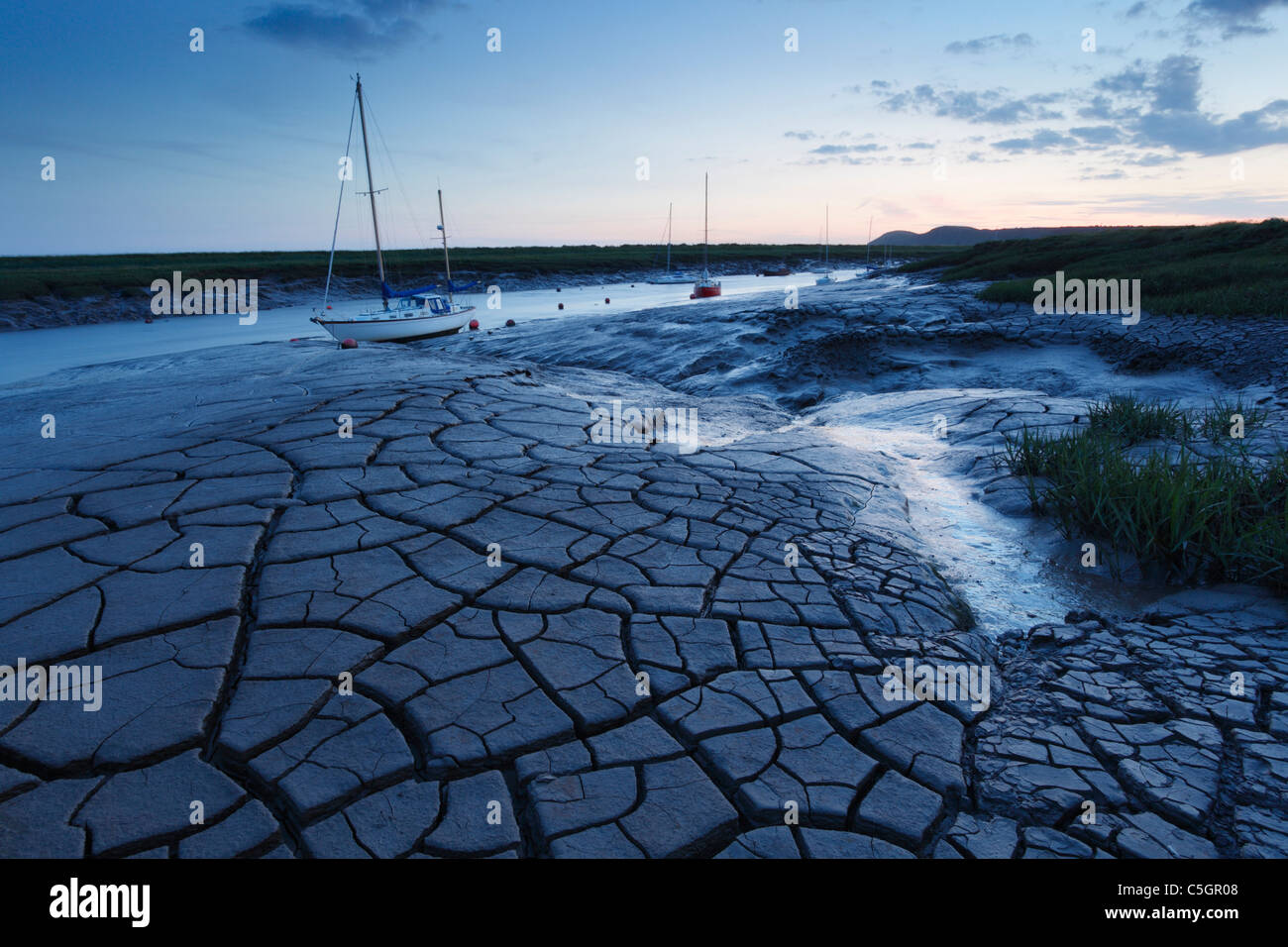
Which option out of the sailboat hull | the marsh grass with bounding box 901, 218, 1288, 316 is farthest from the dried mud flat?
the sailboat hull

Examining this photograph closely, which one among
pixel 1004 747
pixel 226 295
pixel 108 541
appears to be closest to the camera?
pixel 1004 747

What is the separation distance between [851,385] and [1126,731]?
24.9ft

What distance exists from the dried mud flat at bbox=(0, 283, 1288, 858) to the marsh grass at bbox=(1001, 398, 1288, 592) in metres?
0.22

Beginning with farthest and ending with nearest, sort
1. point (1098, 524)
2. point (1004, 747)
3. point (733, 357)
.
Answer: point (733, 357) < point (1098, 524) < point (1004, 747)

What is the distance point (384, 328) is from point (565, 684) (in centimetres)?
1635

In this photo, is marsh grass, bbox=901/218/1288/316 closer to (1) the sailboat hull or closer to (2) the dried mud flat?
(2) the dried mud flat

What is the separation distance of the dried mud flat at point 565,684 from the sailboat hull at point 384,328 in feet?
44.2

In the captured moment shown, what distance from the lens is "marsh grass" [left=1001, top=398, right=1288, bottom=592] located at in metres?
3.20

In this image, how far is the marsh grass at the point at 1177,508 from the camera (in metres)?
3.20

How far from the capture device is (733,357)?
10.6m
